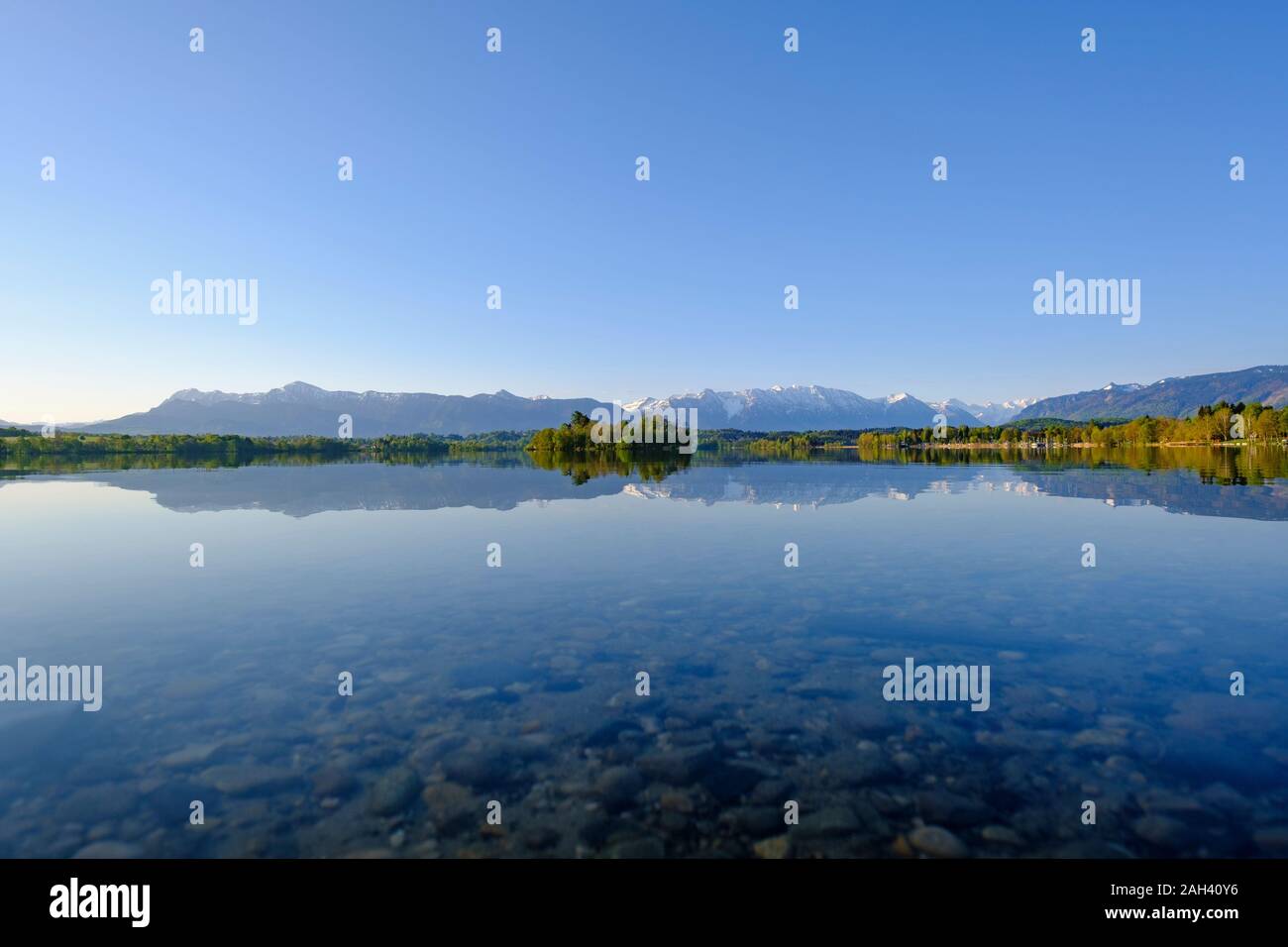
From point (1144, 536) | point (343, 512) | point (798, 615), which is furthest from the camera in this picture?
point (343, 512)

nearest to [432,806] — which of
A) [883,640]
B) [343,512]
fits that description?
[883,640]

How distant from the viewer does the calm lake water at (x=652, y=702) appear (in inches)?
376

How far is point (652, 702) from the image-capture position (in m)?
14.1

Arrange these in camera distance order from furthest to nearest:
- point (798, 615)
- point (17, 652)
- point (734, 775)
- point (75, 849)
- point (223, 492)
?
point (223, 492) → point (798, 615) → point (17, 652) → point (734, 775) → point (75, 849)

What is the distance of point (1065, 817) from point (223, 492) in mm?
78176

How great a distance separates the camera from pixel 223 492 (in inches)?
2692

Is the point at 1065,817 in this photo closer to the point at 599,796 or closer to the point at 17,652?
the point at 599,796

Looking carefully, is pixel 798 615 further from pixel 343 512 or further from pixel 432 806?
pixel 343 512

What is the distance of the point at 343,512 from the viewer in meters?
49.8

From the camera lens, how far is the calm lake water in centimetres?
955

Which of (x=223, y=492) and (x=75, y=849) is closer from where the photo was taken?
(x=75, y=849)

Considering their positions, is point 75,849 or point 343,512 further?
point 343,512
